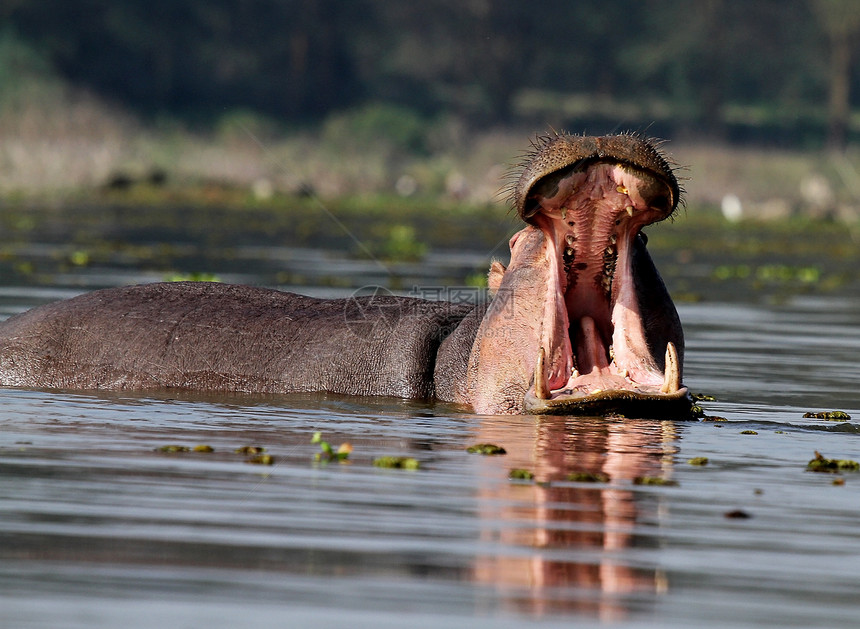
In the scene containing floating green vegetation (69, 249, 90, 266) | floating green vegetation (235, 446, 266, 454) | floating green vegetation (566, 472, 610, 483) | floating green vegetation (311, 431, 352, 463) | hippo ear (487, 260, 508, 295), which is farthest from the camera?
floating green vegetation (69, 249, 90, 266)

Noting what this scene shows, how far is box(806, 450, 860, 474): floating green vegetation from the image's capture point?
24.3ft

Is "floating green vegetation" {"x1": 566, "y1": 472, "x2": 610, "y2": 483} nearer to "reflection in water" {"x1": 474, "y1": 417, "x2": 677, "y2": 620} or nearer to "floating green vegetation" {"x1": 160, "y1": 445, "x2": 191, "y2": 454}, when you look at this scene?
"reflection in water" {"x1": 474, "y1": 417, "x2": 677, "y2": 620}

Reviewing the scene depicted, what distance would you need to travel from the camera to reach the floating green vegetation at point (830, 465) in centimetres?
741

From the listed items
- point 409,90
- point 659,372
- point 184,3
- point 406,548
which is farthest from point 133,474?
point 409,90

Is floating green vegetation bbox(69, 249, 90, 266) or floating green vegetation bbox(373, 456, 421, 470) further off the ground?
floating green vegetation bbox(69, 249, 90, 266)

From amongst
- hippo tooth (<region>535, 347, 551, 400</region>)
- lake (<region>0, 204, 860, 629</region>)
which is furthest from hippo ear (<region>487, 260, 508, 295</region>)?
hippo tooth (<region>535, 347, 551, 400</region>)

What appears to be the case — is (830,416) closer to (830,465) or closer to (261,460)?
(830,465)

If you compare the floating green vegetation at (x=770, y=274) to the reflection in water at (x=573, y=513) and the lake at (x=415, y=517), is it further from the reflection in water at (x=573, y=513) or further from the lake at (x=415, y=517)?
the reflection in water at (x=573, y=513)

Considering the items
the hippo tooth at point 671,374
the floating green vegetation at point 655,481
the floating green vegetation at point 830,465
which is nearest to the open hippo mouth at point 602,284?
the hippo tooth at point 671,374

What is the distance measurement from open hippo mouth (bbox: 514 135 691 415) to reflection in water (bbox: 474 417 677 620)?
182mm

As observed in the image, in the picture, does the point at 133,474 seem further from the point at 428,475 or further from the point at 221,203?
the point at 221,203

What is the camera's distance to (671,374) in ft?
26.1

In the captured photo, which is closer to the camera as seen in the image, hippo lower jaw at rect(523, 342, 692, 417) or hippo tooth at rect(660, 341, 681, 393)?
hippo tooth at rect(660, 341, 681, 393)

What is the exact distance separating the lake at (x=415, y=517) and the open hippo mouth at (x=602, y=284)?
21cm
